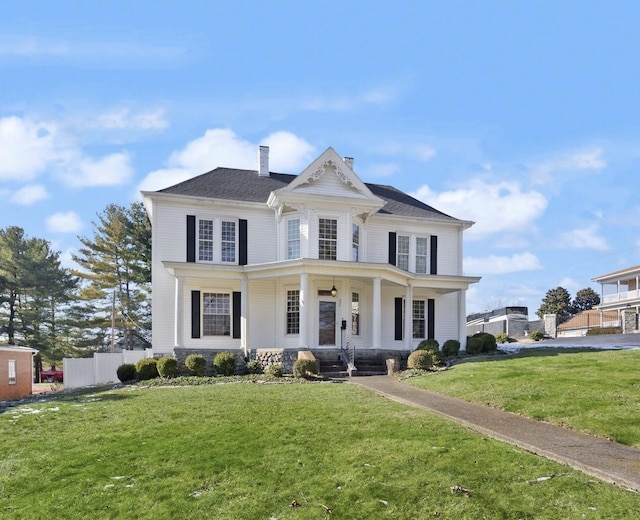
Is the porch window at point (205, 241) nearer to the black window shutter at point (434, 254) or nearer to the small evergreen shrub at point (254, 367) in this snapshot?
the small evergreen shrub at point (254, 367)

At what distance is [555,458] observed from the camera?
786cm

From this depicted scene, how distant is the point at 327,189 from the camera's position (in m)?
23.6

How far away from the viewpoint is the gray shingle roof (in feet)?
79.9

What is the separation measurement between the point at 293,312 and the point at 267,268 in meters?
2.55

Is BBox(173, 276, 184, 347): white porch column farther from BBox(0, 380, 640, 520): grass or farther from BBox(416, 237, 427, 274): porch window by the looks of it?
BBox(416, 237, 427, 274): porch window

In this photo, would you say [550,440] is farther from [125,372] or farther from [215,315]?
[215,315]

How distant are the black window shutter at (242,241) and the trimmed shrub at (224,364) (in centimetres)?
506

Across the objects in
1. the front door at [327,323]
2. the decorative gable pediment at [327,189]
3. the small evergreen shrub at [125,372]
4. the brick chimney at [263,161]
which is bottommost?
the small evergreen shrub at [125,372]

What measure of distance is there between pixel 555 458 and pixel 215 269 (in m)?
16.6

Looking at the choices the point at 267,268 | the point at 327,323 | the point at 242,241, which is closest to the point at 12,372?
the point at 242,241

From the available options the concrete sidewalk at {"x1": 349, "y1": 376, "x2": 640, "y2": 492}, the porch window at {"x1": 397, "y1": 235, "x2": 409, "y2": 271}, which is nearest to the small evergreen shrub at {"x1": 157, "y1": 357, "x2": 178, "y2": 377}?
the concrete sidewalk at {"x1": 349, "y1": 376, "x2": 640, "y2": 492}

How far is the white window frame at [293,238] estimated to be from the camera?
23.7 meters

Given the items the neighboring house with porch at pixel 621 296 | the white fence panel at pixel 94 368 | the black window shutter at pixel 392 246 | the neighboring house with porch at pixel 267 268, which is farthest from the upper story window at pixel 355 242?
the neighboring house with porch at pixel 621 296

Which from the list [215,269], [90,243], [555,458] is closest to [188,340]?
[215,269]
